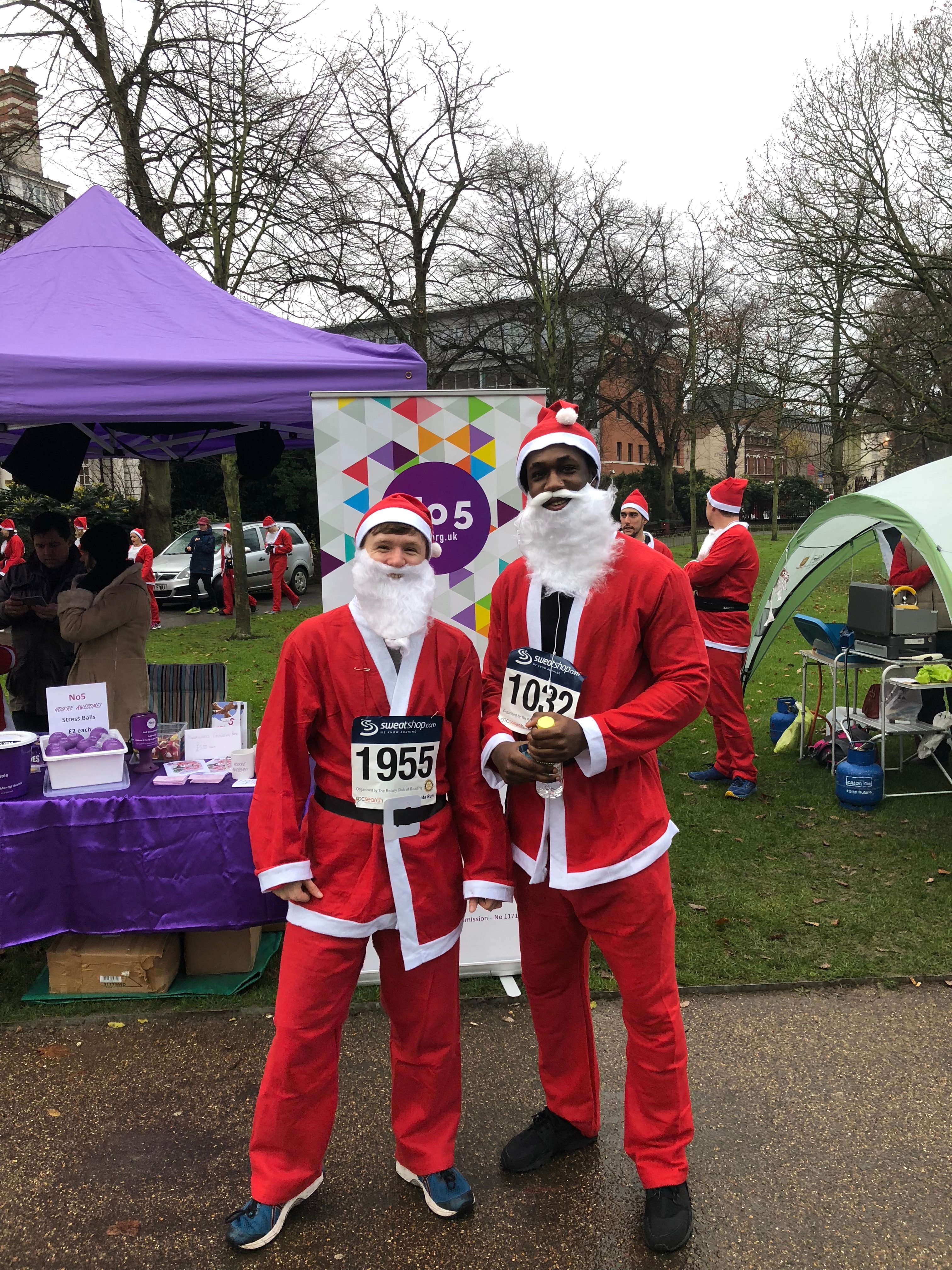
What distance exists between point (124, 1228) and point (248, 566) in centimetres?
1673

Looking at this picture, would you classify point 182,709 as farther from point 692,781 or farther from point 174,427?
point 692,781

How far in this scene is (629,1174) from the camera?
2787 mm

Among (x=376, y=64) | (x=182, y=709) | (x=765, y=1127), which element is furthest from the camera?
(x=376, y=64)

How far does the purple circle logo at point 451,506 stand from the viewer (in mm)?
3736

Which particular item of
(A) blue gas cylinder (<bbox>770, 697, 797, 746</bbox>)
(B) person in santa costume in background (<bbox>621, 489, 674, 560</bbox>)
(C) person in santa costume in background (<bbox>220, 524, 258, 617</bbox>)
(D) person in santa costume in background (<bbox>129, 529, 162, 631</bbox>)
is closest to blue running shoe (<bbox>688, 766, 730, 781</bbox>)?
(A) blue gas cylinder (<bbox>770, 697, 797, 746</bbox>)

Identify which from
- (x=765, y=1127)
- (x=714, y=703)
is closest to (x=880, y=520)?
(x=714, y=703)

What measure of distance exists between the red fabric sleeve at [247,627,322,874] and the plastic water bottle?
62 cm

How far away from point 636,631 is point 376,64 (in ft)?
76.1

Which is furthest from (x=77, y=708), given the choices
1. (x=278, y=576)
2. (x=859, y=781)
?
(x=278, y=576)

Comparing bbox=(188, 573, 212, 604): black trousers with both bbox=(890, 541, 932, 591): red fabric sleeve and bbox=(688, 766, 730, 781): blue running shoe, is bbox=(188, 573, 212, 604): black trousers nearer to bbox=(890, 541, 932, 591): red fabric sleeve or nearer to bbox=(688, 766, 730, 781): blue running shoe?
bbox=(688, 766, 730, 781): blue running shoe

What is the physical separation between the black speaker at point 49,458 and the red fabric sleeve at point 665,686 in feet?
15.2

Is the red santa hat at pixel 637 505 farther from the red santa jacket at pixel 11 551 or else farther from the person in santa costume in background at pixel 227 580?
the red santa jacket at pixel 11 551

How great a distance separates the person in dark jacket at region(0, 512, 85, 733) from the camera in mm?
5445

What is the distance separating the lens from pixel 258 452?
269 inches
